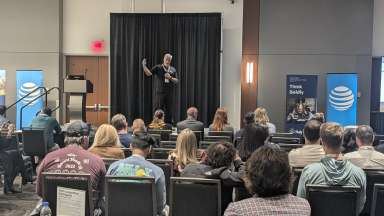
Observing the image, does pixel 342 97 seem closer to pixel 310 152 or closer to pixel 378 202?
pixel 310 152

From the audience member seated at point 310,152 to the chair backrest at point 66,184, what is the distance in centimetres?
182

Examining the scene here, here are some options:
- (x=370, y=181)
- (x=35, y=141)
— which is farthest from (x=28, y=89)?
(x=370, y=181)

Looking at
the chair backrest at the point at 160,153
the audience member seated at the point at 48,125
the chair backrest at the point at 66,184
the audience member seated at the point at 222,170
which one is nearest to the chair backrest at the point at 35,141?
the audience member seated at the point at 48,125

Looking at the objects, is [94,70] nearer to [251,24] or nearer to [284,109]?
[251,24]

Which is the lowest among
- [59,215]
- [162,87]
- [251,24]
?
[59,215]

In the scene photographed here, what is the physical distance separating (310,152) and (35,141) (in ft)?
14.2

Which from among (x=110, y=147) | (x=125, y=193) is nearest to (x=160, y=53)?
(x=110, y=147)

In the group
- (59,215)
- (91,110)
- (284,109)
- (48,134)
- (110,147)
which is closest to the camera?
(59,215)

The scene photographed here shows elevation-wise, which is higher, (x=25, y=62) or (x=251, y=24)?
(x=251, y=24)

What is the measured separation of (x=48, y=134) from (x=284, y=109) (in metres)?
5.70

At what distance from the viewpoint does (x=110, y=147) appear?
3.98m

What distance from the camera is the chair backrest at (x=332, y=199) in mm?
2623

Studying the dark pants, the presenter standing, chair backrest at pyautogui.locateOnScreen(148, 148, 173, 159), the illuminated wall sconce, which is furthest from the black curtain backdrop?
chair backrest at pyautogui.locateOnScreen(148, 148, 173, 159)

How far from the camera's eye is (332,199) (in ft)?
8.61
